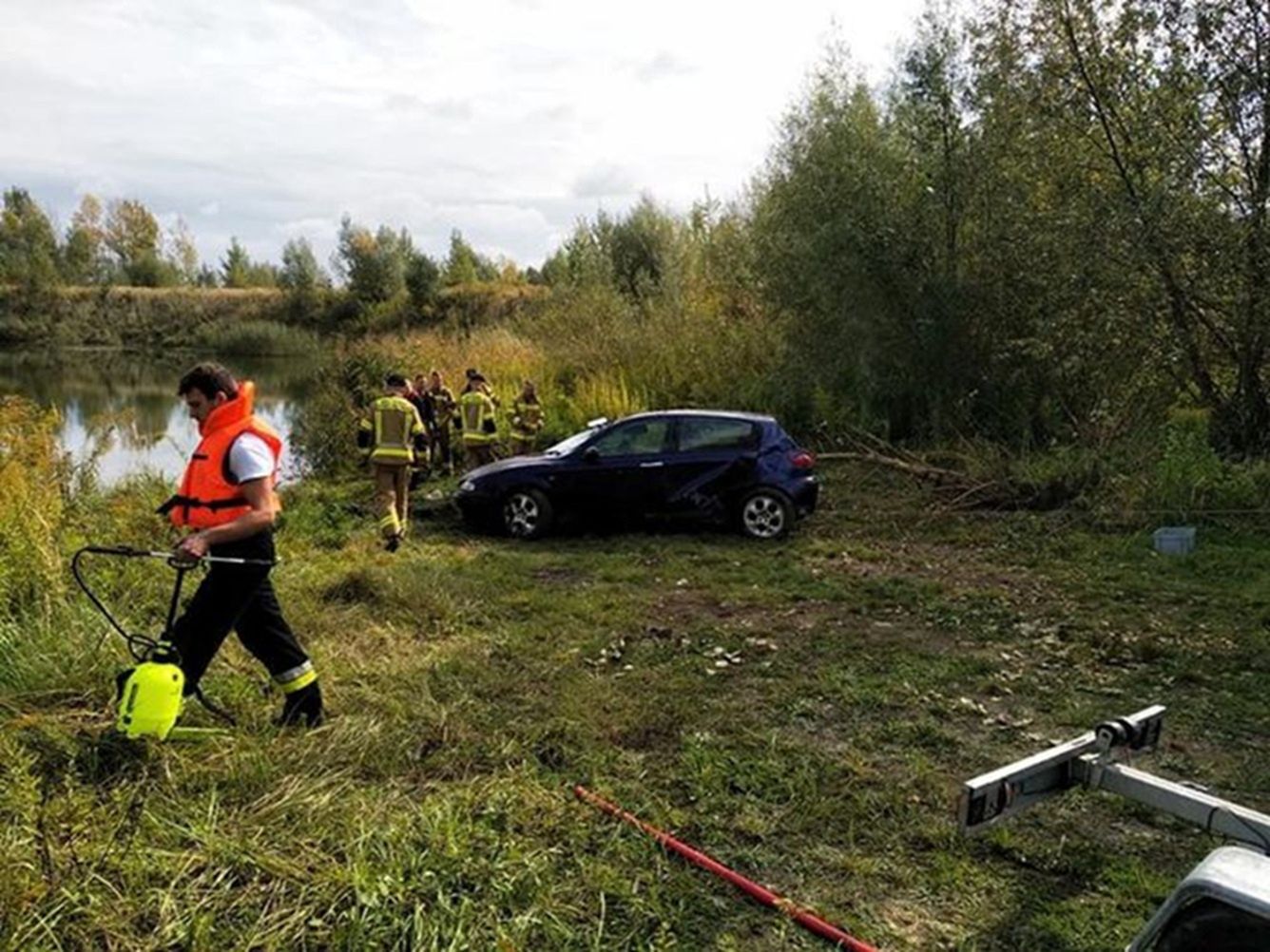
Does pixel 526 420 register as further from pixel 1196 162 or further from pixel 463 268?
pixel 463 268

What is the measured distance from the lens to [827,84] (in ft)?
53.8

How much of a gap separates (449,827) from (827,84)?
15542mm

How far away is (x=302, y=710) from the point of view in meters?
4.91

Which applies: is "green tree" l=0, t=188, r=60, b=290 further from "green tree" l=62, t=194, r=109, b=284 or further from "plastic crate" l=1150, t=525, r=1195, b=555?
"plastic crate" l=1150, t=525, r=1195, b=555

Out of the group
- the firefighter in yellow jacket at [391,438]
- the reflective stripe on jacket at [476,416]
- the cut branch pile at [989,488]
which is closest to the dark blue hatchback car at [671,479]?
the firefighter in yellow jacket at [391,438]

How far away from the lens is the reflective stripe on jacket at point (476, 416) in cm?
1381

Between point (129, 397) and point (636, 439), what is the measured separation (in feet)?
85.7

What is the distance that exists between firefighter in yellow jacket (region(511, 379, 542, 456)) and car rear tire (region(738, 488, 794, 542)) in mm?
5421

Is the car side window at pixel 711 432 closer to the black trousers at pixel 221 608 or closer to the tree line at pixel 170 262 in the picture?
the black trousers at pixel 221 608

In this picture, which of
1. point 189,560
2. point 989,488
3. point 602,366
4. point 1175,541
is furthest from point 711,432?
point 602,366

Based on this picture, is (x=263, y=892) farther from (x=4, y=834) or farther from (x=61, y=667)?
(x=61, y=667)

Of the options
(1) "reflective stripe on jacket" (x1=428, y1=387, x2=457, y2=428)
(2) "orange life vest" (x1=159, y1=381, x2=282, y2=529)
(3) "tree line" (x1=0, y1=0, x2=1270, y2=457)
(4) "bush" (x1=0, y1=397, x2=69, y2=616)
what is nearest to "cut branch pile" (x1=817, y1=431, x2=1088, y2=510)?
(3) "tree line" (x1=0, y1=0, x2=1270, y2=457)

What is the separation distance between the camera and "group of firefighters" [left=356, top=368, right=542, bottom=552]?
34.9ft

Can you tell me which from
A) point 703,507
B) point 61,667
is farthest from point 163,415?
point 61,667
